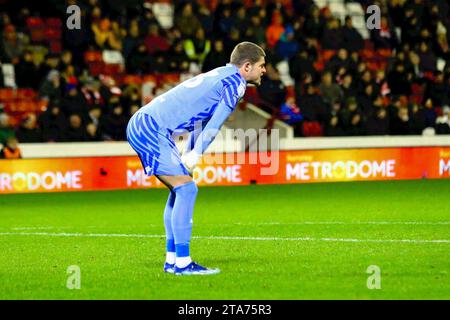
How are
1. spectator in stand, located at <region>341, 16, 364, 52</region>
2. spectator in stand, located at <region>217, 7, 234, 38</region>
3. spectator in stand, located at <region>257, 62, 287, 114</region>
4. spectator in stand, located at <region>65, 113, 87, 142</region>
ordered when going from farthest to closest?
spectator in stand, located at <region>341, 16, 364, 52</region>, spectator in stand, located at <region>217, 7, 234, 38</region>, spectator in stand, located at <region>257, 62, 287, 114</region>, spectator in stand, located at <region>65, 113, 87, 142</region>

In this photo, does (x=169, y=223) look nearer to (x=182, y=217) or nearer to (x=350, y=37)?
(x=182, y=217)

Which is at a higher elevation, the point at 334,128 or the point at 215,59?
the point at 215,59

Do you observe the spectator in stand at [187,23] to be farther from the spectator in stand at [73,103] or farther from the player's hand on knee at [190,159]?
the player's hand on knee at [190,159]

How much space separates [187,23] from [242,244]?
1372 centimetres

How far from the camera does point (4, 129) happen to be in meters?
20.4

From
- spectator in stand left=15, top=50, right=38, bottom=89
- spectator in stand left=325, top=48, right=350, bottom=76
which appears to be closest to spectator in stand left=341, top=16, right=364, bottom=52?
spectator in stand left=325, top=48, right=350, bottom=76

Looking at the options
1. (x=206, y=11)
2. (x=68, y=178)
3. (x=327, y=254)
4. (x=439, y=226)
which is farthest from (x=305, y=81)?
(x=327, y=254)

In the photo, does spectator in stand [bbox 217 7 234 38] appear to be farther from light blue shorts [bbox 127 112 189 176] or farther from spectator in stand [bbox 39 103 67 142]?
light blue shorts [bbox 127 112 189 176]

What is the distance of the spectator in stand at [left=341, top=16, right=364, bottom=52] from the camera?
86.4 ft

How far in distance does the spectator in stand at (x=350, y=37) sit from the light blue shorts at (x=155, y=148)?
17.5m

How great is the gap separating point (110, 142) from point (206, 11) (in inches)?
210

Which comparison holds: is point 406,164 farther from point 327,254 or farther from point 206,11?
point 327,254

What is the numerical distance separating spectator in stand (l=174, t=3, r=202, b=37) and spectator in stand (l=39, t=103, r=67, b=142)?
4860mm

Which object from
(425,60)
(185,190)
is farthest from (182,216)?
(425,60)
